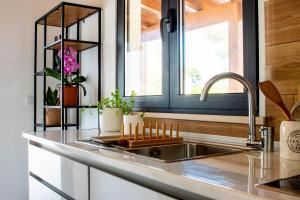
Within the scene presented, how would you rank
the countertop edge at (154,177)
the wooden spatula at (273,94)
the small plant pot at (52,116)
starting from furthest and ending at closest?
the small plant pot at (52,116) < the wooden spatula at (273,94) < the countertop edge at (154,177)

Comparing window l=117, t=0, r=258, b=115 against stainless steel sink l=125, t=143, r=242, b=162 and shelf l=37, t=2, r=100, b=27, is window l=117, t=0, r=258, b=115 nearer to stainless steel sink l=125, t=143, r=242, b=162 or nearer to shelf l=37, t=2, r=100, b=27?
stainless steel sink l=125, t=143, r=242, b=162

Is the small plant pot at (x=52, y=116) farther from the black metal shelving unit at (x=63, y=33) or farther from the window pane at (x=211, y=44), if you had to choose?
the window pane at (x=211, y=44)

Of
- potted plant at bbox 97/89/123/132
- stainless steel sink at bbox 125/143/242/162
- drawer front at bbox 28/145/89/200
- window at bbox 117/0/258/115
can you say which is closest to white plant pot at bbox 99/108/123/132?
potted plant at bbox 97/89/123/132

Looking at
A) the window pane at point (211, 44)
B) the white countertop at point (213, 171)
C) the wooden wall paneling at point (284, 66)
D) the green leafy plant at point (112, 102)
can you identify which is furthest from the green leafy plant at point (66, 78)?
the wooden wall paneling at point (284, 66)

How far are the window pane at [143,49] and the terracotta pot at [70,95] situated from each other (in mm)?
431

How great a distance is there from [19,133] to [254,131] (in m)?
2.16

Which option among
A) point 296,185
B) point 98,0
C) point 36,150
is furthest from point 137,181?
point 98,0

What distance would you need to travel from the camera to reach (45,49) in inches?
107

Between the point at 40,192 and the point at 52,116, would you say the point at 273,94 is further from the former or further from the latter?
the point at 52,116

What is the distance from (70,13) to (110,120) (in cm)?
106

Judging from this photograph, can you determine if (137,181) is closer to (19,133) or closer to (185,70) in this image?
(185,70)

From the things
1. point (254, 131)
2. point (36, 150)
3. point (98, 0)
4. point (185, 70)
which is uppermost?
point (98, 0)

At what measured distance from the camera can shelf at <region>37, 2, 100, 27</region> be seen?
7.86 ft

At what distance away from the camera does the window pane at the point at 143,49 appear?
202 cm
